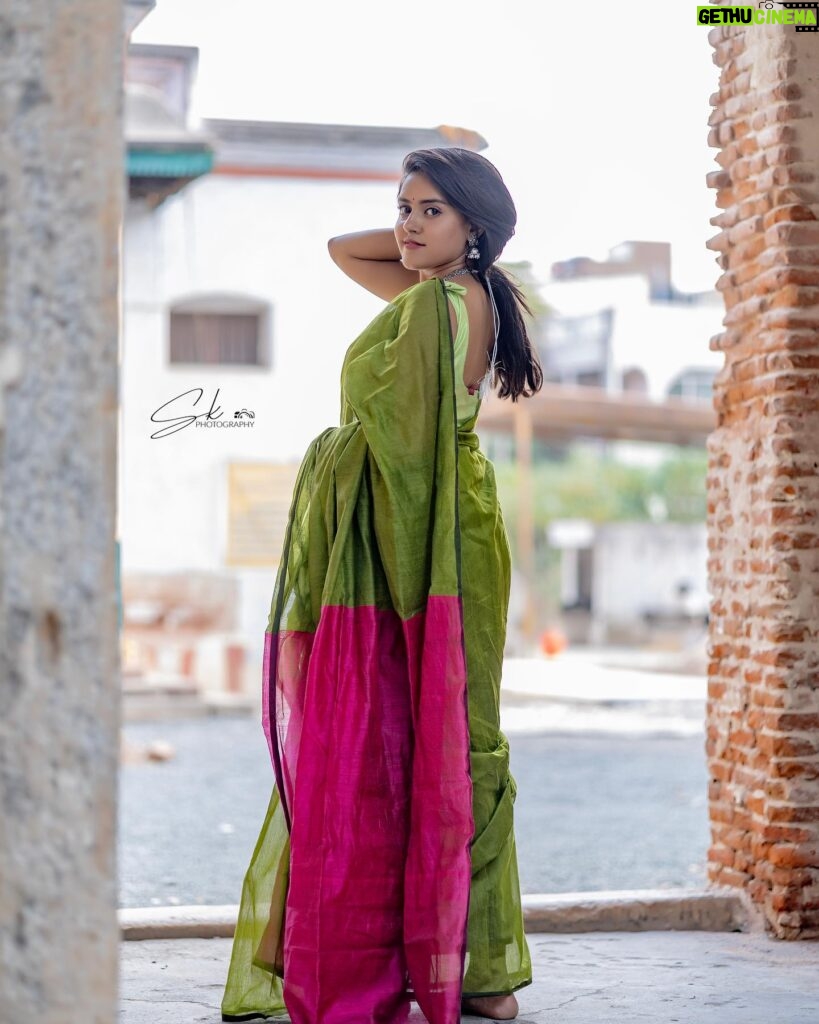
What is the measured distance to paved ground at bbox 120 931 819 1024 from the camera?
3.20m

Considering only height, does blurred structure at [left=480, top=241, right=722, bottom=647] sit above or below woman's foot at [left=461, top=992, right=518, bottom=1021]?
above

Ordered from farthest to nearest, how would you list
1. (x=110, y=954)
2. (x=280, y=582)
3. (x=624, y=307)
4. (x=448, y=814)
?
(x=624, y=307) < (x=280, y=582) < (x=448, y=814) < (x=110, y=954)

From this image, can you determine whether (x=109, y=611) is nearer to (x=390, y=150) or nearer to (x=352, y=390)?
(x=352, y=390)

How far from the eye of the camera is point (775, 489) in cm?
404

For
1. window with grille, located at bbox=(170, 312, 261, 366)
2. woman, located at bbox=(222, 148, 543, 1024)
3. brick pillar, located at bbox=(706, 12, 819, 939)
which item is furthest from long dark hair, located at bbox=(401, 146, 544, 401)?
window with grille, located at bbox=(170, 312, 261, 366)

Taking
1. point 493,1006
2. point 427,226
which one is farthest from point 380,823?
point 427,226

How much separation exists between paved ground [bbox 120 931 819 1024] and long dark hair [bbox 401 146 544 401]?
1.40 metres

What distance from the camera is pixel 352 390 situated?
118 inches

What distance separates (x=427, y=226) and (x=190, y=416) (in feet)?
4.18

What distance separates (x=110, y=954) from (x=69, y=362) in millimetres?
767

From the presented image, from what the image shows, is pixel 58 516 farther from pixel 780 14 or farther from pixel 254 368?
pixel 254 368

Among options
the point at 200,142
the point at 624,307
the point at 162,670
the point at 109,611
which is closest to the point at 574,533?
the point at 624,307

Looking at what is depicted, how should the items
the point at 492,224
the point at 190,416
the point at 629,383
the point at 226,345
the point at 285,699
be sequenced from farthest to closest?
the point at 629,383 → the point at 226,345 → the point at 190,416 → the point at 492,224 → the point at 285,699

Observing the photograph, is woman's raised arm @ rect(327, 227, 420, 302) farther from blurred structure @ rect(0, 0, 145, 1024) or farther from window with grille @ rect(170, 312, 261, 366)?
window with grille @ rect(170, 312, 261, 366)
